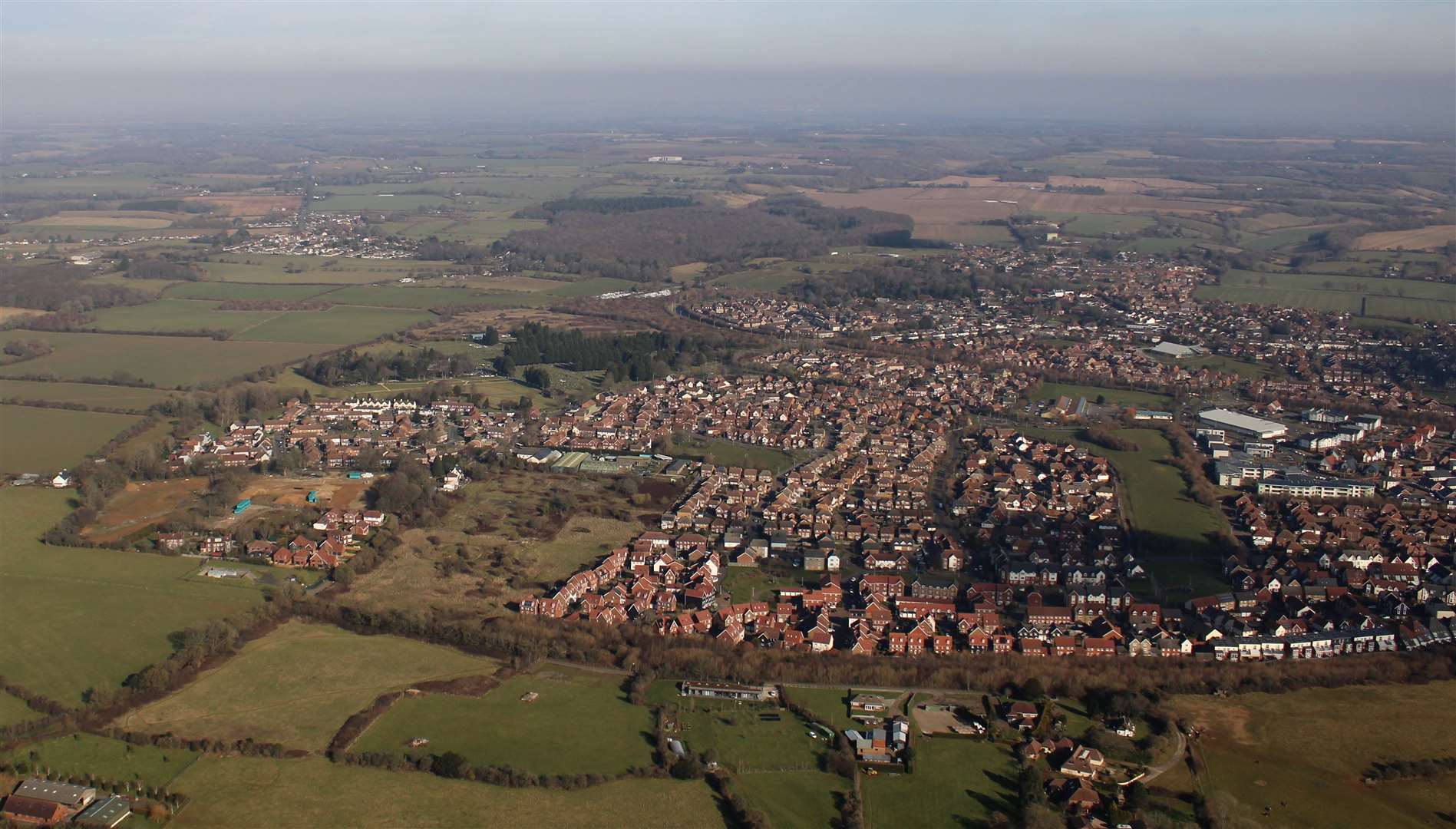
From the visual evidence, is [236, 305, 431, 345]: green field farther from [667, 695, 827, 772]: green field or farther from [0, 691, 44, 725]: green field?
[667, 695, 827, 772]: green field

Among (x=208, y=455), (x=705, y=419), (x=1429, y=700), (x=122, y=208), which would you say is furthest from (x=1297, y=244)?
(x=122, y=208)

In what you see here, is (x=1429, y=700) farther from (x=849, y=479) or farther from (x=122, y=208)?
(x=122, y=208)

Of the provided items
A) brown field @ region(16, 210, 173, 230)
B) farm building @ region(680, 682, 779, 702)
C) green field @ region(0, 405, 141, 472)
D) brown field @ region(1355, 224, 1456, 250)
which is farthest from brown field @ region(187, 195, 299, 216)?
farm building @ region(680, 682, 779, 702)

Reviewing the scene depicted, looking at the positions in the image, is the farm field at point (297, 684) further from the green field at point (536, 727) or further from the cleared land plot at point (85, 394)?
the cleared land plot at point (85, 394)

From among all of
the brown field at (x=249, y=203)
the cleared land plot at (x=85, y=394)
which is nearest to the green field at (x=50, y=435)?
the cleared land plot at (x=85, y=394)

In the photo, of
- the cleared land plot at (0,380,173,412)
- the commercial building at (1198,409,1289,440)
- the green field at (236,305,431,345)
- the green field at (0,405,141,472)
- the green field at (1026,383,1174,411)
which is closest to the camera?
the green field at (0,405,141,472)

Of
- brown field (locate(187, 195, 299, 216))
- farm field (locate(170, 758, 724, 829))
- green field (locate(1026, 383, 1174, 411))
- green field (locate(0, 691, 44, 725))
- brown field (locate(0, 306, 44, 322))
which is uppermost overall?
brown field (locate(187, 195, 299, 216))
